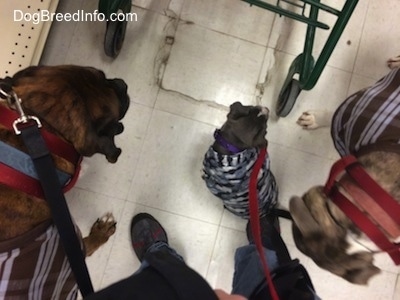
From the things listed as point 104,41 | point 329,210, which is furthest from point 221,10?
point 329,210

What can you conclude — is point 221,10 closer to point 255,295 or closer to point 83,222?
point 83,222

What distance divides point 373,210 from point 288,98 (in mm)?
793

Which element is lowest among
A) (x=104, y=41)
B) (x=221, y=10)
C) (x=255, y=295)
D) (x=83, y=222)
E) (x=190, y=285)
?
(x=83, y=222)

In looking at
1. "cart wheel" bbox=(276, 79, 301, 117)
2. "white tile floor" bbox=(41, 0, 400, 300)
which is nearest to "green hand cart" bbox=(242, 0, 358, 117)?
"cart wheel" bbox=(276, 79, 301, 117)

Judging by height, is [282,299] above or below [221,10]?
below

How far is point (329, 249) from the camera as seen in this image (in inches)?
40.8

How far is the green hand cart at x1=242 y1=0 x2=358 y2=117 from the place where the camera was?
1271 mm

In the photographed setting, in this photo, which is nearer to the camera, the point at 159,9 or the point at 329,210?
the point at 329,210

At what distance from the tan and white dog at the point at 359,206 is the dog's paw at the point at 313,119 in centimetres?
51

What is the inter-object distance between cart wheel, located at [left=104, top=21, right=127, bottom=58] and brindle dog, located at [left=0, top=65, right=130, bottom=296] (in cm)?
51

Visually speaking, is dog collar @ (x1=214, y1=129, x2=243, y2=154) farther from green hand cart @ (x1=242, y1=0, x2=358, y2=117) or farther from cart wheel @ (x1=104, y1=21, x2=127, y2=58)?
cart wheel @ (x1=104, y1=21, x2=127, y2=58)

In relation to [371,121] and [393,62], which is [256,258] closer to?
[371,121]

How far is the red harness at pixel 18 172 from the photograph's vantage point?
910 millimetres

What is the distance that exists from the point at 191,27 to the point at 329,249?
1127mm
